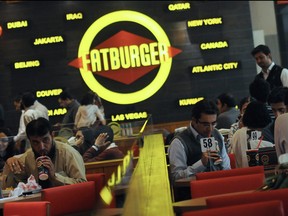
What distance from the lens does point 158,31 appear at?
16844 millimetres

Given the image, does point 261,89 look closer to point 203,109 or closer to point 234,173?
point 203,109

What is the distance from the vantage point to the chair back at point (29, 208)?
5547mm

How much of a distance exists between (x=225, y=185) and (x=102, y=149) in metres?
5.50

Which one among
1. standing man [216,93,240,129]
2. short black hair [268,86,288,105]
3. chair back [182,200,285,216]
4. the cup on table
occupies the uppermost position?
standing man [216,93,240,129]

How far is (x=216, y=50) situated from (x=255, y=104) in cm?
950

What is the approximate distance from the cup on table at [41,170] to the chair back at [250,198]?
2.56 meters

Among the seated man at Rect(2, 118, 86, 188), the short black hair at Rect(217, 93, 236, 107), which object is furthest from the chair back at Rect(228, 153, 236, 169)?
the short black hair at Rect(217, 93, 236, 107)

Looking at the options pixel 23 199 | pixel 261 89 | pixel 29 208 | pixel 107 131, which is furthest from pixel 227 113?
pixel 29 208

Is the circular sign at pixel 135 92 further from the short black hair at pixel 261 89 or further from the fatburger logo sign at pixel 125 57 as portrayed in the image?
the short black hair at pixel 261 89

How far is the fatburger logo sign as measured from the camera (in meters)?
16.8

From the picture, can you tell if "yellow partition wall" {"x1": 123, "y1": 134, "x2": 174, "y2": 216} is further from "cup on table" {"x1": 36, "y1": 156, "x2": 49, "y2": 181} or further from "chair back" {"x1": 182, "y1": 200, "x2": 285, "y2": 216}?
"cup on table" {"x1": 36, "y1": 156, "x2": 49, "y2": 181}

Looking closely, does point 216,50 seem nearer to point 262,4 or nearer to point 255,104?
point 262,4

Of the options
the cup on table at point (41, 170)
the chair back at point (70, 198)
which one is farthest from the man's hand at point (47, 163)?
the chair back at point (70, 198)

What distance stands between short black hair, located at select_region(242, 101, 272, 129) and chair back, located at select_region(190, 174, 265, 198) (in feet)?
4.88
